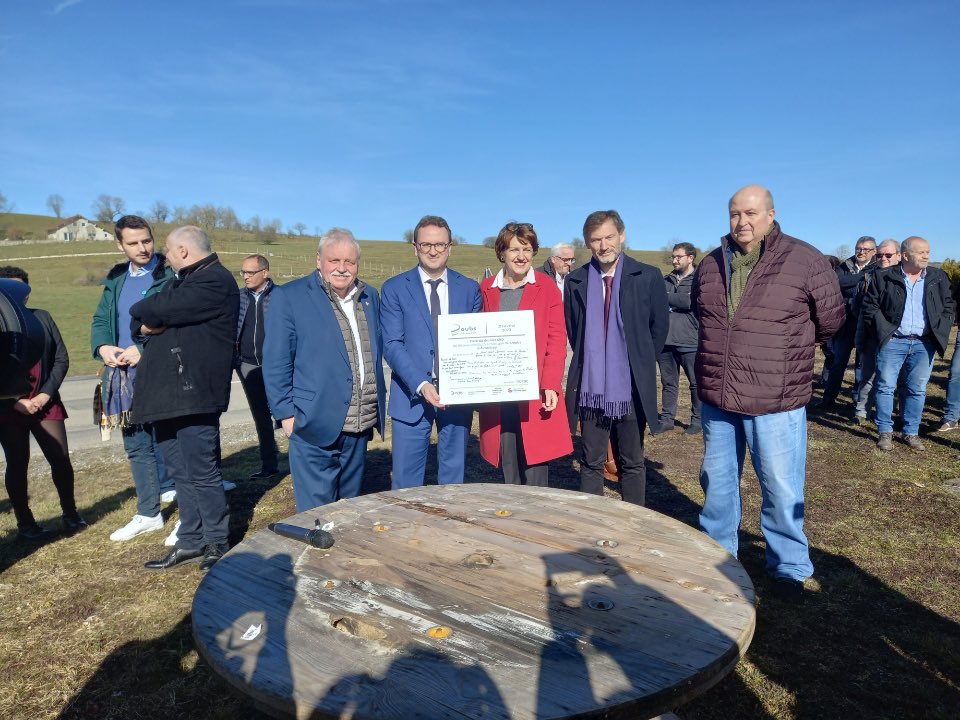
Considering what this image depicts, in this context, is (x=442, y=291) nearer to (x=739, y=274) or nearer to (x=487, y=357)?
(x=487, y=357)

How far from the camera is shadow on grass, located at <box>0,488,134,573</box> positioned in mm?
4340

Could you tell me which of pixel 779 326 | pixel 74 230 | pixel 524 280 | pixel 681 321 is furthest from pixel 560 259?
pixel 74 230

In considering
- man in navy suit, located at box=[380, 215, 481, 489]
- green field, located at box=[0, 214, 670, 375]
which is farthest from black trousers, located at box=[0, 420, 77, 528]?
green field, located at box=[0, 214, 670, 375]

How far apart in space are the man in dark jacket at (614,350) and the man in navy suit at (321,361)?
1.38 metres

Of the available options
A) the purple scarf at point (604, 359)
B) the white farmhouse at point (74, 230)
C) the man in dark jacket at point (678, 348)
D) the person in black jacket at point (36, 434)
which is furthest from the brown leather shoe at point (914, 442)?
the white farmhouse at point (74, 230)

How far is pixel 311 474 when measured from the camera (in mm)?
3691

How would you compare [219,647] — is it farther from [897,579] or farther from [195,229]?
[897,579]

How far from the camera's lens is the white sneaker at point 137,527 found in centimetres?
457

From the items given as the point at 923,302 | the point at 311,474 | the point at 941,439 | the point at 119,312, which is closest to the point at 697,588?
the point at 311,474

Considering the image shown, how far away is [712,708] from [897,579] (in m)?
1.89

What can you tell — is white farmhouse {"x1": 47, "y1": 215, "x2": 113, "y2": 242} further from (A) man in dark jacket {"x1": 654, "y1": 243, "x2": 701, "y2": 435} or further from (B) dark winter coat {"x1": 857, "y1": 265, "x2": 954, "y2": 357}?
(B) dark winter coat {"x1": 857, "y1": 265, "x2": 954, "y2": 357}

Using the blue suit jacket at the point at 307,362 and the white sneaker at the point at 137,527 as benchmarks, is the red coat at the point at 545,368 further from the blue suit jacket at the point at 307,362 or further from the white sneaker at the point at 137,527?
A: the white sneaker at the point at 137,527

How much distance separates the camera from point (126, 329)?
4441mm

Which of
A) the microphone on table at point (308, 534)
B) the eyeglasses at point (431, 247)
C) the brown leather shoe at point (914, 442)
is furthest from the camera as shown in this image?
the brown leather shoe at point (914, 442)
